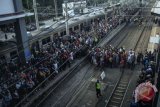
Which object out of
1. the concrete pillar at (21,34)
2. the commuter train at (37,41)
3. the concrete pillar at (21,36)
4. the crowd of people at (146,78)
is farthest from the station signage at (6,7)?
the crowd of people at (146,78)

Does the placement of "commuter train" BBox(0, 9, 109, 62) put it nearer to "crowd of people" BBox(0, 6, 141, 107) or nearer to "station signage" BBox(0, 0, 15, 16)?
"crowd of people" BBox(0, 6, 141, 107)

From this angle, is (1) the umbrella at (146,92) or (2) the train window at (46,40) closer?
(1) the umbrella at (146,92)

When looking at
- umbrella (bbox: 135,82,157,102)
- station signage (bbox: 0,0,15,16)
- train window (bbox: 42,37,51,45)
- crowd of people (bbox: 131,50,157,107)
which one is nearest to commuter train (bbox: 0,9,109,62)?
train window (bbox: 42,37,51,45)

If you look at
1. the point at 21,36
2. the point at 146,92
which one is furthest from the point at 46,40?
the point at 146,92

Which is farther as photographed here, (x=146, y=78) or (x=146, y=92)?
(x=146, y=78)

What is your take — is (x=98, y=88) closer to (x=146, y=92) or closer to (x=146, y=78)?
(x=146, y=78)

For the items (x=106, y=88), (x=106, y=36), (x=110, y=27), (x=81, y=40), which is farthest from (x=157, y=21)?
(x=106, y=88)

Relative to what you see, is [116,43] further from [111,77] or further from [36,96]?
[36,96]

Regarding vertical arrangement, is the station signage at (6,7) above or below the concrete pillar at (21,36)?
above

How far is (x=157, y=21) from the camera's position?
134ft

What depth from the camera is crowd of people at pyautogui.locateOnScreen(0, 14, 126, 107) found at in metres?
14.5

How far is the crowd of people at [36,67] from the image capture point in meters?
14.5

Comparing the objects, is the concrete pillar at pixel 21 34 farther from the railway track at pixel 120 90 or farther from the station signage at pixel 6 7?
the railway track at pixel 120 90

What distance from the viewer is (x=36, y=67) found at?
17688 millimetres
